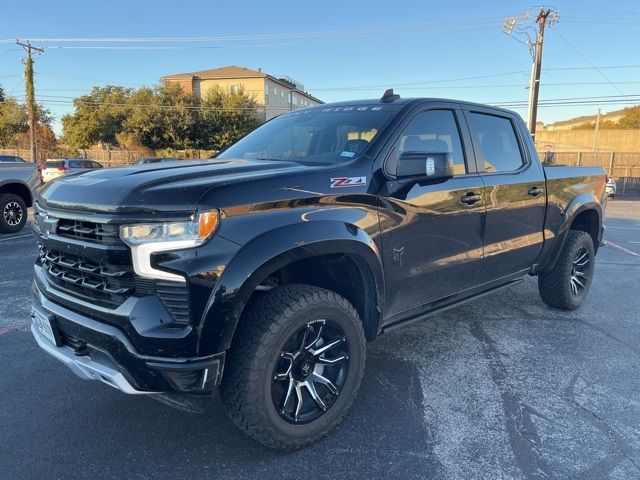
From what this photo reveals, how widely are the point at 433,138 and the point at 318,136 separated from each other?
0.84 meters

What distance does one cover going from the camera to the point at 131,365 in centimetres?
218

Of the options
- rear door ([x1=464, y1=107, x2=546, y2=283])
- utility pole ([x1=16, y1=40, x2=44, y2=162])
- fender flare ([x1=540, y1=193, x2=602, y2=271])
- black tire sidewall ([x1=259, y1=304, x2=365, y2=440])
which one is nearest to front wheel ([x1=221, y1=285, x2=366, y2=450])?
black tire sidewall ([x1=259, y1=304, x2=365, y2=440])

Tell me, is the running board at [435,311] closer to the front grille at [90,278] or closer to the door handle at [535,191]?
the door handle at [535,191]

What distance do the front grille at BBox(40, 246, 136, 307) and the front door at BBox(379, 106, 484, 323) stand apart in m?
1.47

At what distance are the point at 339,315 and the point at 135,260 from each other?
3.68 ft

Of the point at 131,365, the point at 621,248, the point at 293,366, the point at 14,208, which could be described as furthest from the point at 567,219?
the point at 14,208

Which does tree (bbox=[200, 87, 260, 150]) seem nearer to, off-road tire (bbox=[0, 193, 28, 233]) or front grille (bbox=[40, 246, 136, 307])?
off-road tire (bbox=[0, 193, 28, 233])

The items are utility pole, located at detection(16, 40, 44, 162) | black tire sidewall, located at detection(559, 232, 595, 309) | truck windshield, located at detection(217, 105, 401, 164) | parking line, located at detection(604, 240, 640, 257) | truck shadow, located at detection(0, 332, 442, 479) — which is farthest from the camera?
utility pole, located at detection(16, 40, 44, 162)

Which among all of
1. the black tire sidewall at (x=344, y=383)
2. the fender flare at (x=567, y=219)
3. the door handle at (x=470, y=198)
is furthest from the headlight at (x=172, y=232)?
the fender flare at (x=567, y=219)

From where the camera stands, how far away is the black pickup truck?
2.15 m

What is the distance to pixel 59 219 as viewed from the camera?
8.20 ft

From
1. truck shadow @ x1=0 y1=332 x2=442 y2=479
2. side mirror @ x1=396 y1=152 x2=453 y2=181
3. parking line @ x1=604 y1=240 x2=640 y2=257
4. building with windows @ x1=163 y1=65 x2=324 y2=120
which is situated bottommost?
truck shadow @ x1=0 y1=332 x2=442 y2=479

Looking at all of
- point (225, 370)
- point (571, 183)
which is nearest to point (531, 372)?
point (571, 183)

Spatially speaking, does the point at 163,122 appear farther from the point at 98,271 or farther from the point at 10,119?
the point at 98,271
